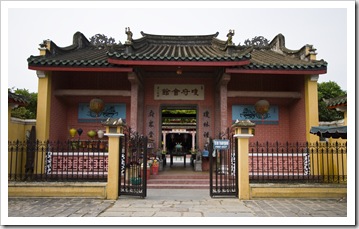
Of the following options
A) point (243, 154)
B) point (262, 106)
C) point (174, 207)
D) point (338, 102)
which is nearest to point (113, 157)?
point (174, 207)

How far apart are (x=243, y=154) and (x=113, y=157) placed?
2895 millimetres

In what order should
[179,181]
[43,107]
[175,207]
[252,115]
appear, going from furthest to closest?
[252,115]
[43,107]
[179,181]
[175,207]

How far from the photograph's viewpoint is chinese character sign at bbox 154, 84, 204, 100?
38.3ft

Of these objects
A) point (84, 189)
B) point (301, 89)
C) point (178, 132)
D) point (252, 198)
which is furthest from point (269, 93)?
point (178, 132)

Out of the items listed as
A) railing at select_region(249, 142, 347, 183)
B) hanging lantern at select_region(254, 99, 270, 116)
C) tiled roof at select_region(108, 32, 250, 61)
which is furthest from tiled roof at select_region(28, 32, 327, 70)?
railing at select_region(249, 142, 347, 183)

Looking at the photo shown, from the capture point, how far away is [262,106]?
10938mm

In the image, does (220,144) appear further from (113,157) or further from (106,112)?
(106,112)

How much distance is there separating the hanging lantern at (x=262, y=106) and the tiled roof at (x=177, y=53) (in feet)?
4.41

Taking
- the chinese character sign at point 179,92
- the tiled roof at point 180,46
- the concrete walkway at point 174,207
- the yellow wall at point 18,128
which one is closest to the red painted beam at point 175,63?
the tiled roof at point 180,46

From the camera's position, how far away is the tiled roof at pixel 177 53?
9516 millimetres

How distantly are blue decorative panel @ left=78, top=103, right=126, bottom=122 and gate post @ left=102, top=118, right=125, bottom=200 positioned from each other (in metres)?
4.37

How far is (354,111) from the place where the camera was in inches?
217

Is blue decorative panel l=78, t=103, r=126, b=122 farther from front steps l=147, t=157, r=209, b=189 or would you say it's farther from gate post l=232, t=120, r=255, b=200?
gate post l=232, t=120, r=255, b=200

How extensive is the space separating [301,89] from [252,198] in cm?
517
